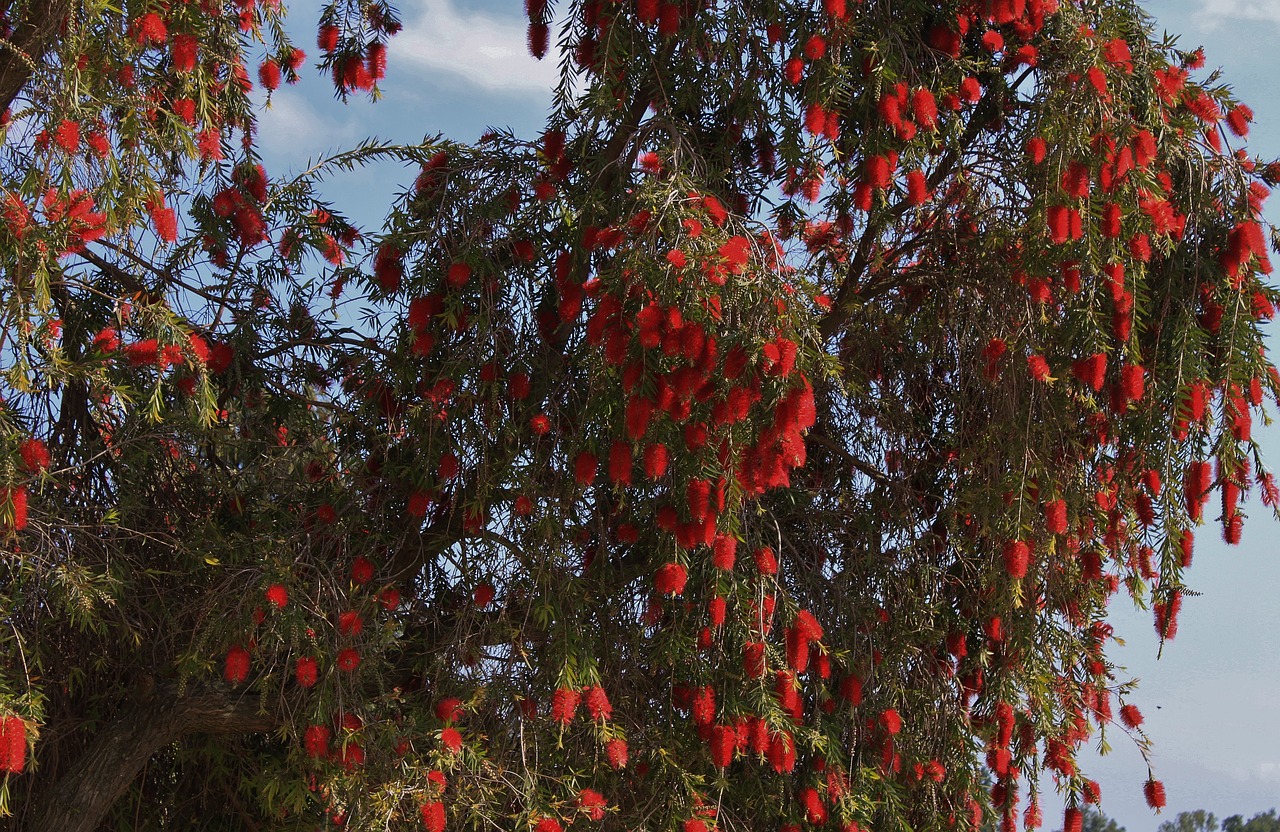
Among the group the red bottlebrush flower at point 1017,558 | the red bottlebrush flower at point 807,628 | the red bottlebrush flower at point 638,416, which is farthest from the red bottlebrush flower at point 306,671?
the red bottlebrush flower at point 1017,558

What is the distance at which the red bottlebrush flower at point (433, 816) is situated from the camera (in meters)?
3.39

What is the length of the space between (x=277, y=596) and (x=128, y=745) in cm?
119

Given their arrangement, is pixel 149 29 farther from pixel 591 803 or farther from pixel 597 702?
pixel 591 803

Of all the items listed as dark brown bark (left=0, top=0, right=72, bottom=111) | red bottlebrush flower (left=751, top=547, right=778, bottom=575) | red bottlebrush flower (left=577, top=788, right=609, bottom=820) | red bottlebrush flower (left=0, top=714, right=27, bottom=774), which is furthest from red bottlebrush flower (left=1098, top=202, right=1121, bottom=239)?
red bottlebrush flower (left=0, top=714, right=27, bottom=774)

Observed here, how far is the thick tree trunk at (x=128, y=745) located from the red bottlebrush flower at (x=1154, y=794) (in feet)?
9.55

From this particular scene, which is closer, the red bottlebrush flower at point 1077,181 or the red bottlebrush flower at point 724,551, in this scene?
the red bottlebrush flower at point 724,551

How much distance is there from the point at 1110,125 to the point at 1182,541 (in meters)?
1.21

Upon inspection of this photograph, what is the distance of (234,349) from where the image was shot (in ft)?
14.9

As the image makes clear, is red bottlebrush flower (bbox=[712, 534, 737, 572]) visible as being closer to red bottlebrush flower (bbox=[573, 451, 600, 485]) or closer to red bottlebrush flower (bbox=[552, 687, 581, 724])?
red bottlebrush flower (bbox=[573, 451, 600, 485])

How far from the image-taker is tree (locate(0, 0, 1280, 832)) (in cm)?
346

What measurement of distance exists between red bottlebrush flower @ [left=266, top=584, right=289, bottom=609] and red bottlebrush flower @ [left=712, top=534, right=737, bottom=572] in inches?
47.8

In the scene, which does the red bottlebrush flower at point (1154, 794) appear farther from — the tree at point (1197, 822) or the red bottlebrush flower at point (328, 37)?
the tree at point (1197, 822)

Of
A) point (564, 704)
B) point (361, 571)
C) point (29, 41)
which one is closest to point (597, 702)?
point (564, 704)

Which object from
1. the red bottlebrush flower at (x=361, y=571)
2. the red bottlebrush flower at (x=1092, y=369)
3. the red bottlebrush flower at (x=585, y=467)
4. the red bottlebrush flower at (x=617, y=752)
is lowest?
the red bottlebrush flower at (x=617, y=752)
